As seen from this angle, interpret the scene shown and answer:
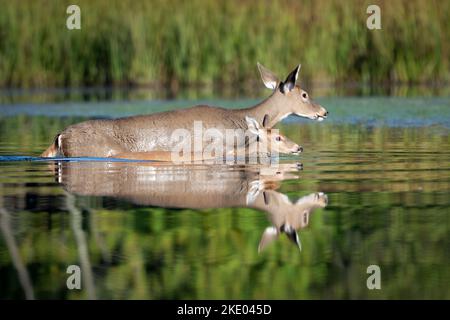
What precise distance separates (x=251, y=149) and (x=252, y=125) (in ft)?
1.15

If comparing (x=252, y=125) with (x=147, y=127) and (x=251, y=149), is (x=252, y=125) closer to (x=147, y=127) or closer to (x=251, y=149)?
(x=251, y=149)

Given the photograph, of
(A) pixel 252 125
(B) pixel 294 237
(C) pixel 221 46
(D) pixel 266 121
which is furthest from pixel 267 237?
(C) pixel 221 46

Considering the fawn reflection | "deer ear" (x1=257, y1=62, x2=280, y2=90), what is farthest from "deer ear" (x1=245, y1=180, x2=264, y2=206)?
"deer ear" (x1=257, y1=62, x2=280, y2=90)

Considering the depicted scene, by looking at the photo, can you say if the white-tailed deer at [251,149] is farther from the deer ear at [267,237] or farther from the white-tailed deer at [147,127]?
the deer ear at [267,237]

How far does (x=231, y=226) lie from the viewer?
28.2ft

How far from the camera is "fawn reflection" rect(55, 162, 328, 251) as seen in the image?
9.28 meters

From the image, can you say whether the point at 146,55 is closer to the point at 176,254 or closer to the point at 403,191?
Answer: the point at 403,191

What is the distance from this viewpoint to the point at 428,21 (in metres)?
26.7

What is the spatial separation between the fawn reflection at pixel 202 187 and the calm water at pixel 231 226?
2cm

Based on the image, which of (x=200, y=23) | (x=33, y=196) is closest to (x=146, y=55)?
(x=200, y=23)

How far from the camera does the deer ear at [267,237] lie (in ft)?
25.8

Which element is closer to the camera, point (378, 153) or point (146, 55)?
point (378, 153)

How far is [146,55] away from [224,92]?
214 cm
